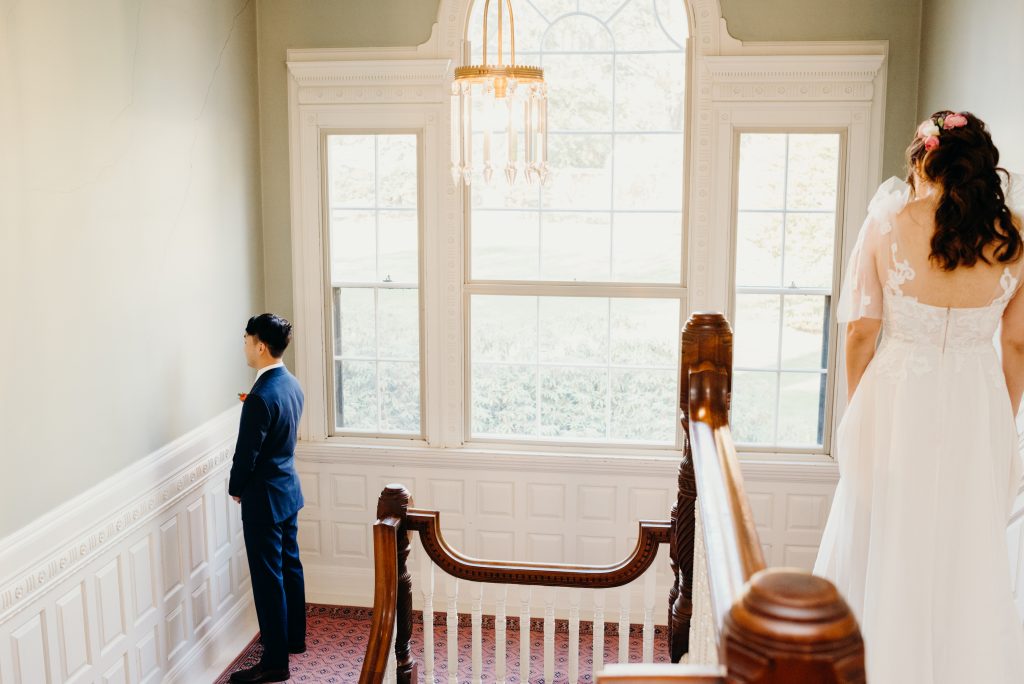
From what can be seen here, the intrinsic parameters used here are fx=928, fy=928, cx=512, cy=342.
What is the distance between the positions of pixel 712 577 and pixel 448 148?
3.70m

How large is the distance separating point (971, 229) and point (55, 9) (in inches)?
113

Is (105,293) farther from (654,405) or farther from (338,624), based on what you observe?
(654,405)

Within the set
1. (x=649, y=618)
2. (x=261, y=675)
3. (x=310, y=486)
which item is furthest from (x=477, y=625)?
(x=310, y=486)

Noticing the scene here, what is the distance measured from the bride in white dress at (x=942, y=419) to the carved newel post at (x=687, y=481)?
50cm

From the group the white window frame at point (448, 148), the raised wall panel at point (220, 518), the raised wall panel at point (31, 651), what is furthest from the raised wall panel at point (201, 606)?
the raised wall panel at point (31, 651)

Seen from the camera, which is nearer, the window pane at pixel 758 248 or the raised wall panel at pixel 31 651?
the raised wall panel at pixel 31 651

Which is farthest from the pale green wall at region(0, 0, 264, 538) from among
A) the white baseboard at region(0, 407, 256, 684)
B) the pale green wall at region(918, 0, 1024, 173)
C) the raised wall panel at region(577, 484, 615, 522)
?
the pale green wall at region(918, 0, 1024, 173)

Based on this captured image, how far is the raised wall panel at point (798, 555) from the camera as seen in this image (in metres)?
4.64

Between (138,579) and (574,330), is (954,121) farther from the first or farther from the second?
(138,579)

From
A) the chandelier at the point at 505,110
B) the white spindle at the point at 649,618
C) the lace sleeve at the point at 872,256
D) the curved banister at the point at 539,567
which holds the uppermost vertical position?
the chandelier at the point at 505,110

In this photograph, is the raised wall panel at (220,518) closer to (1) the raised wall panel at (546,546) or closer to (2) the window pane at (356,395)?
(2) the window pane at (356,395)

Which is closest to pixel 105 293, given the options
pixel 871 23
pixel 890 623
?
pixel 890 623

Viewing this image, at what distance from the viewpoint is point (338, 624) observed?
470 centimetres

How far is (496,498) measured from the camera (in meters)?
4.79
